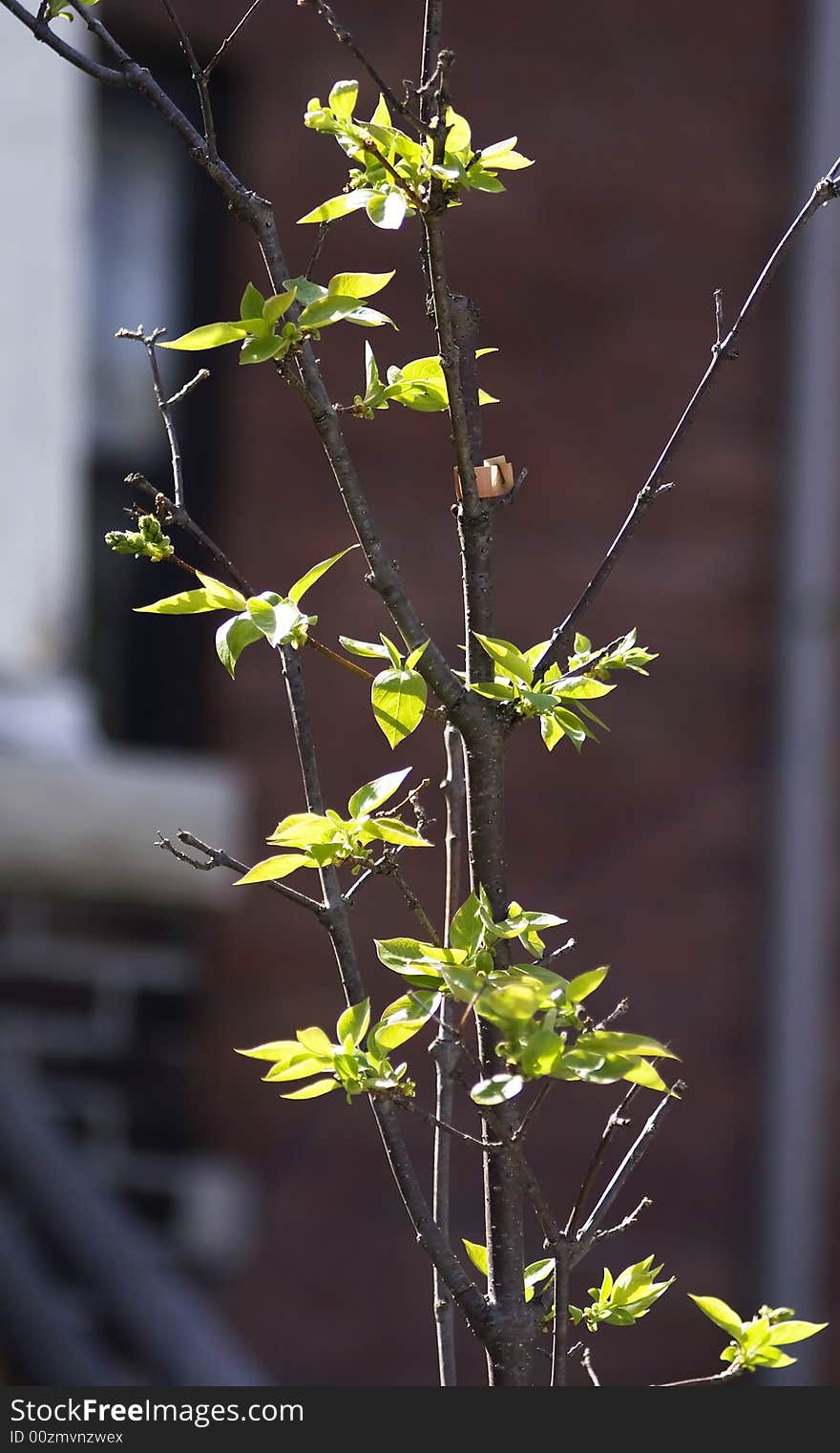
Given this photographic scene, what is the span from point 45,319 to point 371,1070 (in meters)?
2.67

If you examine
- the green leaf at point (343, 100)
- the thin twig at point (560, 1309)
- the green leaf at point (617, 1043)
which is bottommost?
the thin twig at point (560, 1309)

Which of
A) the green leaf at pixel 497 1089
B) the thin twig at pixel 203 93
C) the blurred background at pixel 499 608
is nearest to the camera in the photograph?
the green leaf at pixel 497 1089

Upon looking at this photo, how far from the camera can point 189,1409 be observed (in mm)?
769

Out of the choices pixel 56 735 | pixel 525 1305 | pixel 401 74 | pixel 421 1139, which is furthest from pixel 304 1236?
pixel 525 1305

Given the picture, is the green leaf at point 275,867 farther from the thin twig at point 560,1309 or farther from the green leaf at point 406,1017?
the thin twig at point 560,1309

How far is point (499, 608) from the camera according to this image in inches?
136

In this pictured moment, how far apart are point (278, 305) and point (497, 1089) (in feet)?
1.08

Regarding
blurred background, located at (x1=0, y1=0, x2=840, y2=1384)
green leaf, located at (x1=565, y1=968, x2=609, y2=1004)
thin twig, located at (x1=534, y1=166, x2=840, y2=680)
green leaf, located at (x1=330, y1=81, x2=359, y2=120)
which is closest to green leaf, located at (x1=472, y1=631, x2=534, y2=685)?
thin twig, located at (x1=534, y1=166, x2=840, y2=680)

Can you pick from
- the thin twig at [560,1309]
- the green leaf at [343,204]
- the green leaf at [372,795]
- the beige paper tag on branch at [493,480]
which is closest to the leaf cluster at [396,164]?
the green leaf at [343,204]

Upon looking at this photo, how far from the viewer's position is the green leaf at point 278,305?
0.67 meters

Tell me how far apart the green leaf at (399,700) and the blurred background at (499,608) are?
2431 millimetres

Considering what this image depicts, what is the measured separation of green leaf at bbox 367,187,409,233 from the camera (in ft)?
2.15

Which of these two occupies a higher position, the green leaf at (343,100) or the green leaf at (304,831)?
the green leaf at (343,100)

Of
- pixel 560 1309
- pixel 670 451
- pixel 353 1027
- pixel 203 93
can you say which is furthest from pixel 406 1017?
pixel 203 93
